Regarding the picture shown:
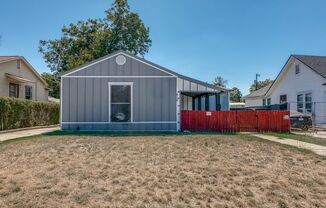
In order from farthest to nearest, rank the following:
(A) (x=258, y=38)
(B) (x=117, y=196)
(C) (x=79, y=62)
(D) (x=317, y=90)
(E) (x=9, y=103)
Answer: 1. (C) (x=79, y=62)
2. (A) (x=258, y=38)
3. (D) (x=317, y=90)
4. (E) (x=9, y=103)
5. (B) (x=117, y=196)

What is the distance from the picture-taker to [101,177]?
4734mm

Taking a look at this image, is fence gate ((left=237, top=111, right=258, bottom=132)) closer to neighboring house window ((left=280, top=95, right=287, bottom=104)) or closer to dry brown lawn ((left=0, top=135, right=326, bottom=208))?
dry brown lawn ((left=0, top=135, right=326, bottom=208))

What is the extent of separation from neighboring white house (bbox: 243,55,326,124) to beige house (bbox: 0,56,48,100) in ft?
68.6

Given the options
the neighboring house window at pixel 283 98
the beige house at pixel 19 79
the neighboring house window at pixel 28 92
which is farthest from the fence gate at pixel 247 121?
the neighboring house window at pixel 28 92

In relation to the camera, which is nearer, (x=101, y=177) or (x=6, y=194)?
(x=6, y=194)

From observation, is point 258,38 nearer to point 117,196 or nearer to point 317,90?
point 317,90

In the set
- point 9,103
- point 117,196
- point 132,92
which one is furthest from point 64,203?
point 9,103

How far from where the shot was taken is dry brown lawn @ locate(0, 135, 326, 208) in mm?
3820

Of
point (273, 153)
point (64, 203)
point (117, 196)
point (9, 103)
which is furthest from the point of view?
point (9, 103)

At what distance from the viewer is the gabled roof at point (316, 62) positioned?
17756 mm

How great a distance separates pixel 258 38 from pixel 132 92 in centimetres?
1274

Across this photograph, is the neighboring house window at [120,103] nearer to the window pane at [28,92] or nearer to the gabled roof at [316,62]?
the gabled roof at [316,62]

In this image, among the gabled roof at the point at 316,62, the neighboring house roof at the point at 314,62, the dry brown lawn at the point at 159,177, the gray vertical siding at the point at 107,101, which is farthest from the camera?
the neighboring house roof at the point at 314,62

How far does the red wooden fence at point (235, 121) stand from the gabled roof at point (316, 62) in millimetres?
7085
